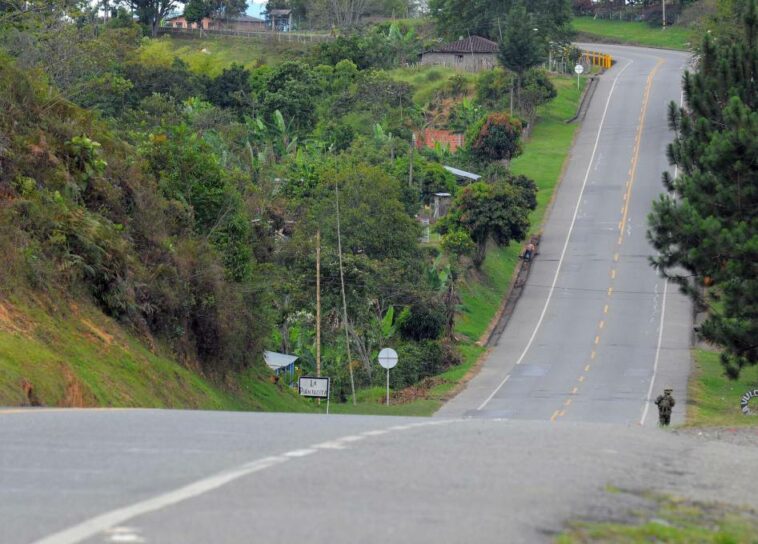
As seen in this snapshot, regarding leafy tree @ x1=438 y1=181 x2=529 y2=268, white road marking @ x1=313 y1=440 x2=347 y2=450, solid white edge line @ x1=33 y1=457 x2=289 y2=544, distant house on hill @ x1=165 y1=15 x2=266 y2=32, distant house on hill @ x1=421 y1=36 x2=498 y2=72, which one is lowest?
leafy tree @ x1=438 y1=181 x2=529 y2=268

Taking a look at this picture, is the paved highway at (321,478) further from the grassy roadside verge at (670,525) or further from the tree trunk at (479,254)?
the tree trunk at (479,254)

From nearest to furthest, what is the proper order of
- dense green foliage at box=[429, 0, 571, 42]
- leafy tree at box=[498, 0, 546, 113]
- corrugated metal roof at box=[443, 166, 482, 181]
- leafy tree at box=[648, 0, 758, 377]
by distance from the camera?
1. leafy tree at box=[648, 0, 758, 377]
2. corrugated metal roof at box=[443, 166, 482, 181]
3. leafy tree at box=[498, 0, 546, 113]
4. dense green foliage at box=[429, 0, 571, 42]

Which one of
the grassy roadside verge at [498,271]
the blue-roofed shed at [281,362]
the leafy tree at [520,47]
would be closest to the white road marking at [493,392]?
the grassy roadside verge at [498,271]

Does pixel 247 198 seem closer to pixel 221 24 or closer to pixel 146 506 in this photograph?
pixel 146 506

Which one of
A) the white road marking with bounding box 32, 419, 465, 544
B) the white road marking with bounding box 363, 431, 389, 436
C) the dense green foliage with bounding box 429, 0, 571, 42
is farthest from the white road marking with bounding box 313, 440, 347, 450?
the dense green foliage with bounding box 429, 0, 571, 42

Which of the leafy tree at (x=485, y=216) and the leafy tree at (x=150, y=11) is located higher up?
the leafy tree at (x=150, y=11)

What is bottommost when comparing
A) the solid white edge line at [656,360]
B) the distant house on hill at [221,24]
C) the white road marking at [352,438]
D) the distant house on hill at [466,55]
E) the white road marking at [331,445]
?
the solid white edge line at [656,360]

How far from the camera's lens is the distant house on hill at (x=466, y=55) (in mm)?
121375

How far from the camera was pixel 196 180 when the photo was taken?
40719 mm

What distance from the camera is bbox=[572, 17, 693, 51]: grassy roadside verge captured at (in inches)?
5925

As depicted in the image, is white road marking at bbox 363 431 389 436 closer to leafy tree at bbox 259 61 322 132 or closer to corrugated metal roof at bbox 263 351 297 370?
corrugated metal roof at bbox 263 351 297 370

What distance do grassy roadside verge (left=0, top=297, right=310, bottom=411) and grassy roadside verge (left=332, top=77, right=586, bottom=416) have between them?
42.1 ft

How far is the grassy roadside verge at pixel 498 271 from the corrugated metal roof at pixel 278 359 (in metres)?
3.26

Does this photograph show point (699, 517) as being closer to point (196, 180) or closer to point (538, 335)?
point (196, 180)
